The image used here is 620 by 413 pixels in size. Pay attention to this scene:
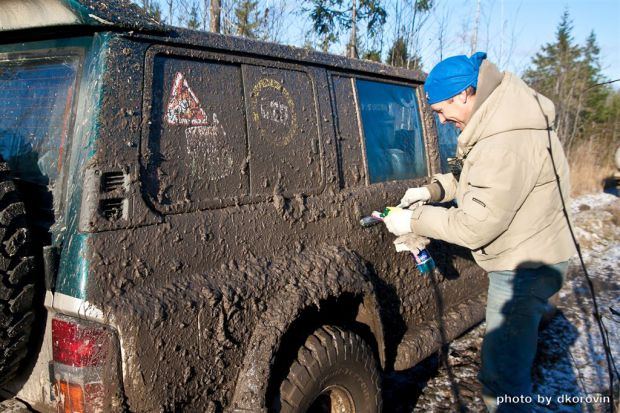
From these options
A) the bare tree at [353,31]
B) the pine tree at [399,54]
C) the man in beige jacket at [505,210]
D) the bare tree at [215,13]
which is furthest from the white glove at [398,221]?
the pine tree at [399,54]

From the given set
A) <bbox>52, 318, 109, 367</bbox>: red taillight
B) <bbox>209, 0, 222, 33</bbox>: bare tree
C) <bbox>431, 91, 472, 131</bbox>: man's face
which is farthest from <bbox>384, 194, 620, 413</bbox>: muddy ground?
<bbox>209, 0, 222, 33</bbox>: bare tree

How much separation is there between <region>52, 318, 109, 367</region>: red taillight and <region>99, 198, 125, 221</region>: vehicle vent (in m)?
0.39

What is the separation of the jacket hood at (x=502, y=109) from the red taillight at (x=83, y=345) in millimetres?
1849

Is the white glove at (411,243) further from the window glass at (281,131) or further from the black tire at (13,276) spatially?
the black tire at (13,276)

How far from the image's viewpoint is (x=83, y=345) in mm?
1625

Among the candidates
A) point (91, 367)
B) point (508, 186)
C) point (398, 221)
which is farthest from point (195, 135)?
point (508, 186)

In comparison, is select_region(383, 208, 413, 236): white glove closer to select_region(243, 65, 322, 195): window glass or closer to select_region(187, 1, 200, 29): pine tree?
select_region(243, 65, 322, 195): window glass

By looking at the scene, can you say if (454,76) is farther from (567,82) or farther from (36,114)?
(567,82)

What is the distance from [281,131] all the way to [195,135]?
0.50 meters

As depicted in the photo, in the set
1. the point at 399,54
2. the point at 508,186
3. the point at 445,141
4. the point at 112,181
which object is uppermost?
the point at 399,54

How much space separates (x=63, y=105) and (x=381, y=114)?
6.30 feet

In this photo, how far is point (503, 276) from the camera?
2480 mm

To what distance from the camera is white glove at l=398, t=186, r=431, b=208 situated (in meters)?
2.95

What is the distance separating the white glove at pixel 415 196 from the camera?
2949 mm
